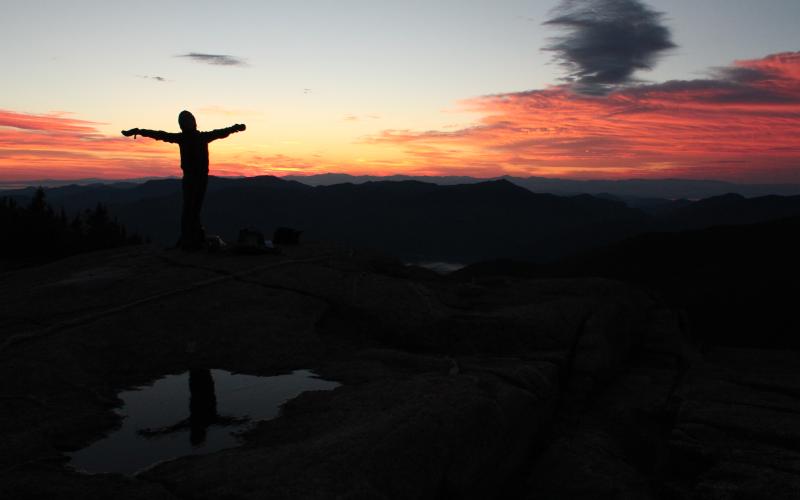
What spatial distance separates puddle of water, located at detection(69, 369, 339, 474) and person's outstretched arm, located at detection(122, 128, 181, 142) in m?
10.5

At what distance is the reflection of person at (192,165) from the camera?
61.7 feet

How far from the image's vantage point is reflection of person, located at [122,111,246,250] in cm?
1881

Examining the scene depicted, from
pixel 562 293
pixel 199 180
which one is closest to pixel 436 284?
pixel 562 293

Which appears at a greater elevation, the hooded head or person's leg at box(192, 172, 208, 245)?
the hooded head

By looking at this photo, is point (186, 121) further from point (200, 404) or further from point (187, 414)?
point (187, 414)

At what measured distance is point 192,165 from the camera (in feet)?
62.8

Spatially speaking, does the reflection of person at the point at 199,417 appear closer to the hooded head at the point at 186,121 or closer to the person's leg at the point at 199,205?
the person's leg at the point at 199,205

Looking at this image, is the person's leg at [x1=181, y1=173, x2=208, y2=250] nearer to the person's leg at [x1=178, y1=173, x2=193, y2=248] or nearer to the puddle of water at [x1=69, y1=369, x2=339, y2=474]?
the person's leg at [x1=178, y1=173, x2=193, y2=248]

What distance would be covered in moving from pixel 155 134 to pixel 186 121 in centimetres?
104

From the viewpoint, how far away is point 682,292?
86938mm

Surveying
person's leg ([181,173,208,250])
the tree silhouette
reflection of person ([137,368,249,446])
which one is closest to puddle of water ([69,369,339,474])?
reflection of person ([137,368,249,446])

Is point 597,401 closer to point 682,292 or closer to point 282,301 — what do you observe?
point 282,301

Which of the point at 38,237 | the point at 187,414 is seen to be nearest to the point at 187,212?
the point at 187,414

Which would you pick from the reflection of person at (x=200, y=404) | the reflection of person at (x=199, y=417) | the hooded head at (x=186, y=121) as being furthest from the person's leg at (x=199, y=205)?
the reflection of person at (x=199, y=417)
